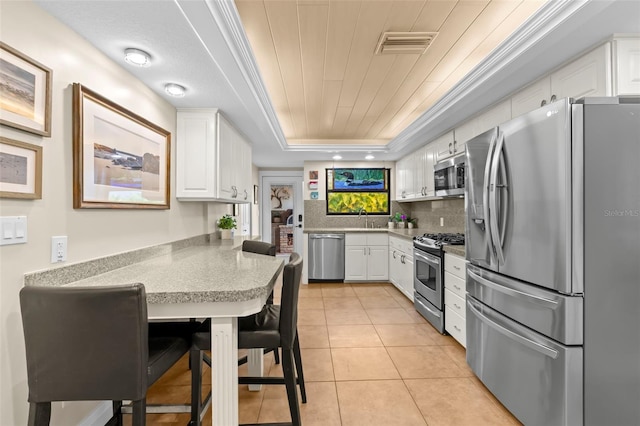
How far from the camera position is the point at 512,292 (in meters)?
1.79

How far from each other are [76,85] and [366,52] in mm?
1868

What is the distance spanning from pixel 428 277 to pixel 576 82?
6.93 ft

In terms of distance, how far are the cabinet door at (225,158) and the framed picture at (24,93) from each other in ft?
4.79

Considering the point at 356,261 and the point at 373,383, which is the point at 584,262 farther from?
the point at 356,261

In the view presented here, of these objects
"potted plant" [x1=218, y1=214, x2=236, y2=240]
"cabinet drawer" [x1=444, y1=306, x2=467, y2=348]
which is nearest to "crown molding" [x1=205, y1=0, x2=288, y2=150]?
"potted plant" [x1=218, y1=214, x2=236, y2=240]

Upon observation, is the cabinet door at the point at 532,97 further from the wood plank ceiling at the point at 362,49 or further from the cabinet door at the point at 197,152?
the cabinet door at the point at 197,152

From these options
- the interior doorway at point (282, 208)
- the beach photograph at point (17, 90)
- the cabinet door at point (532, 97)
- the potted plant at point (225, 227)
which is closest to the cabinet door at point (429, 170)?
the cabinet door at point (532, 97)

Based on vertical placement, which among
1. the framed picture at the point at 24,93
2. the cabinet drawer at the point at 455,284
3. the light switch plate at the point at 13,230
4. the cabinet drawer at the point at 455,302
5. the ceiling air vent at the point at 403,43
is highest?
the ceiling air vent at the point at 403,43

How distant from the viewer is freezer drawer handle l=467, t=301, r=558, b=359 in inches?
61.4

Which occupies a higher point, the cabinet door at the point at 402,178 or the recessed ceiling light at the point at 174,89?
the recessed ceiling light at the point at 174,89

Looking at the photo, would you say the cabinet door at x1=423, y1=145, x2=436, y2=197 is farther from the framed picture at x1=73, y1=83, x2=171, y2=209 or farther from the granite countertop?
the framed picture at x1=73, y1=83, x2=171, y2=209

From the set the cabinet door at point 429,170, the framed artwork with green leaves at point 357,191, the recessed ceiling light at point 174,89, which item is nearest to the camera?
the recessed ceiling light at point 174,89

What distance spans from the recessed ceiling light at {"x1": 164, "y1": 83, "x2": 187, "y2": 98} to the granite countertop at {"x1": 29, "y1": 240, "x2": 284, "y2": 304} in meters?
1.24

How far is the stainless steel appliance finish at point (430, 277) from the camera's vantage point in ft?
9.97
